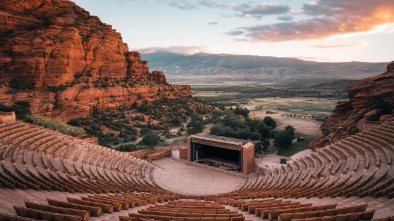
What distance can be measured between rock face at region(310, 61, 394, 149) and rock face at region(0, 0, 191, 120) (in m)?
41.0

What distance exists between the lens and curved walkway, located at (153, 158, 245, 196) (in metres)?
28.5

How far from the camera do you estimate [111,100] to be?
57688 mm

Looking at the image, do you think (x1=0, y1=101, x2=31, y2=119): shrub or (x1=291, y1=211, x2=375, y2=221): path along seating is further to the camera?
(x1=0, y1=101, x2=31, y2=119): shrub

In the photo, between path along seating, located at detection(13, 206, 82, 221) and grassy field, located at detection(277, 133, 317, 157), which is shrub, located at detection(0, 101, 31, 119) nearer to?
path along seating, located at detection(13, 206, 82, 221)

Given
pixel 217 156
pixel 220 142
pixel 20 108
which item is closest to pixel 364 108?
pixel 220 142

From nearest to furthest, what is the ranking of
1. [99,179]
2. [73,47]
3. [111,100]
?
[99,179] < [73,47] < [111,100]

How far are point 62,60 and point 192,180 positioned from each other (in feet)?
121

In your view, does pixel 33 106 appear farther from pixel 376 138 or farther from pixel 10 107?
pixel 376 138

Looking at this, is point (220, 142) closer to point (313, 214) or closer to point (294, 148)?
point (294, 148)

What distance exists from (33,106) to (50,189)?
36479 millimetres

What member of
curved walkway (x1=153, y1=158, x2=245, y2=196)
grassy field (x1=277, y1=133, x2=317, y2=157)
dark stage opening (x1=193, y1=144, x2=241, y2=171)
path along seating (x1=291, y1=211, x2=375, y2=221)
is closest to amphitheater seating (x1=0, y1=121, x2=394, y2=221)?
path along seating (x1=291, y1=211, x2=375, y2=221)

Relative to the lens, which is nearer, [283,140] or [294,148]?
[283,140]

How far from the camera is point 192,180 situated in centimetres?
3133

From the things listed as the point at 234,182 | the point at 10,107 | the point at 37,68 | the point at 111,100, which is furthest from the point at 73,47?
the point at 234,182
